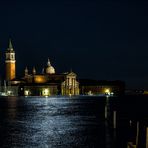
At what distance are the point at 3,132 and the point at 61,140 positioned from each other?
4.89 meters

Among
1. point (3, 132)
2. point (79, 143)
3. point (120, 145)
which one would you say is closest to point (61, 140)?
point (79, 143)

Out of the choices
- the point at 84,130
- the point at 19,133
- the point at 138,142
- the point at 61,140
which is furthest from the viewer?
the point at 84,130

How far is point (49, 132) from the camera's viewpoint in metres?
29.5

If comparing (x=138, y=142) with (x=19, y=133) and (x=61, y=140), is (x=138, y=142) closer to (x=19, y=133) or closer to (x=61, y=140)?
(x=61, y=140)

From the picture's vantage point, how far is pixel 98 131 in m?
30.2

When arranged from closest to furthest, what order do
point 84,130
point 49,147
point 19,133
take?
point 49,147 → point 19,133 → point 84,130

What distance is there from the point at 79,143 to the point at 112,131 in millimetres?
5883

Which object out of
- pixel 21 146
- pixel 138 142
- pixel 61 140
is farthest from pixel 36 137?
pixel 138 142

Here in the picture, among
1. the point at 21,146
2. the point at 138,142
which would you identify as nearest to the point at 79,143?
the point at 21,146

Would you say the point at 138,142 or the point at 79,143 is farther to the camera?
the point at 79,143

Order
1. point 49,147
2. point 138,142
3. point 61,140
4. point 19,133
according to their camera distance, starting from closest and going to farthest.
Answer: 1. point 138,142
2. point 49,147
3. point 61,140
4. point 19,133

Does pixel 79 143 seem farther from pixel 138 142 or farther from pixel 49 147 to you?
pixel 138 142

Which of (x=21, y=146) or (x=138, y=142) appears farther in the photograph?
(x=21, y=146)

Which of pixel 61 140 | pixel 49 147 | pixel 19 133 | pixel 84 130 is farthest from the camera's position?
pixel 84 130
